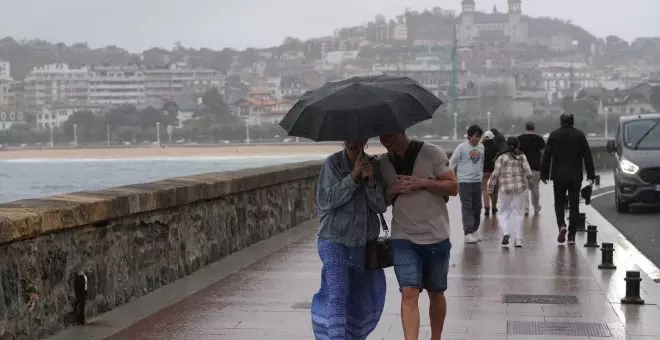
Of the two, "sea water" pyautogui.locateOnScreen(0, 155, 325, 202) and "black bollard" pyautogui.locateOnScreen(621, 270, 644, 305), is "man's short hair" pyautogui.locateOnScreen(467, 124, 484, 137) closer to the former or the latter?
"black bollard" pyautogui.locateOnScreen(621, 270, 644, 305)

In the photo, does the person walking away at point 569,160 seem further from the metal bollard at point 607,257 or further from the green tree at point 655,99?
the green tree at point 655,99

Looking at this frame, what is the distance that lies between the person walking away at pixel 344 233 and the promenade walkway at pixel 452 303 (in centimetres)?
156

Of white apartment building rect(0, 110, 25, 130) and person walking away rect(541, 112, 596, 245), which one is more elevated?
person walking away rect(541, 112, 596, 245)

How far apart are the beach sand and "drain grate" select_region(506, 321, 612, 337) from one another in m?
132

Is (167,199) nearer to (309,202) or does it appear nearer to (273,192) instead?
(273,192)

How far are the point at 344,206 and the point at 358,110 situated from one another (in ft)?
2.03

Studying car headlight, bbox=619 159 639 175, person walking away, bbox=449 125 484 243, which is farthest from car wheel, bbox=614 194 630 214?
person walking away, bbox=449 125 484 243

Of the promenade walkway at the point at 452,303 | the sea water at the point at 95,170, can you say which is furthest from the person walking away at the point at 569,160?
the sea water at the point at 95,170

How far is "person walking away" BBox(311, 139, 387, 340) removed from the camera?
782 cm

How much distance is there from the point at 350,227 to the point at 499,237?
33.7 feet

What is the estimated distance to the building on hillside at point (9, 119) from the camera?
184012 mm

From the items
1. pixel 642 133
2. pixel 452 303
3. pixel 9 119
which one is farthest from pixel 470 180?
pixel 9 119

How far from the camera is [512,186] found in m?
16.1

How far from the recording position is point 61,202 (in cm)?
1008
